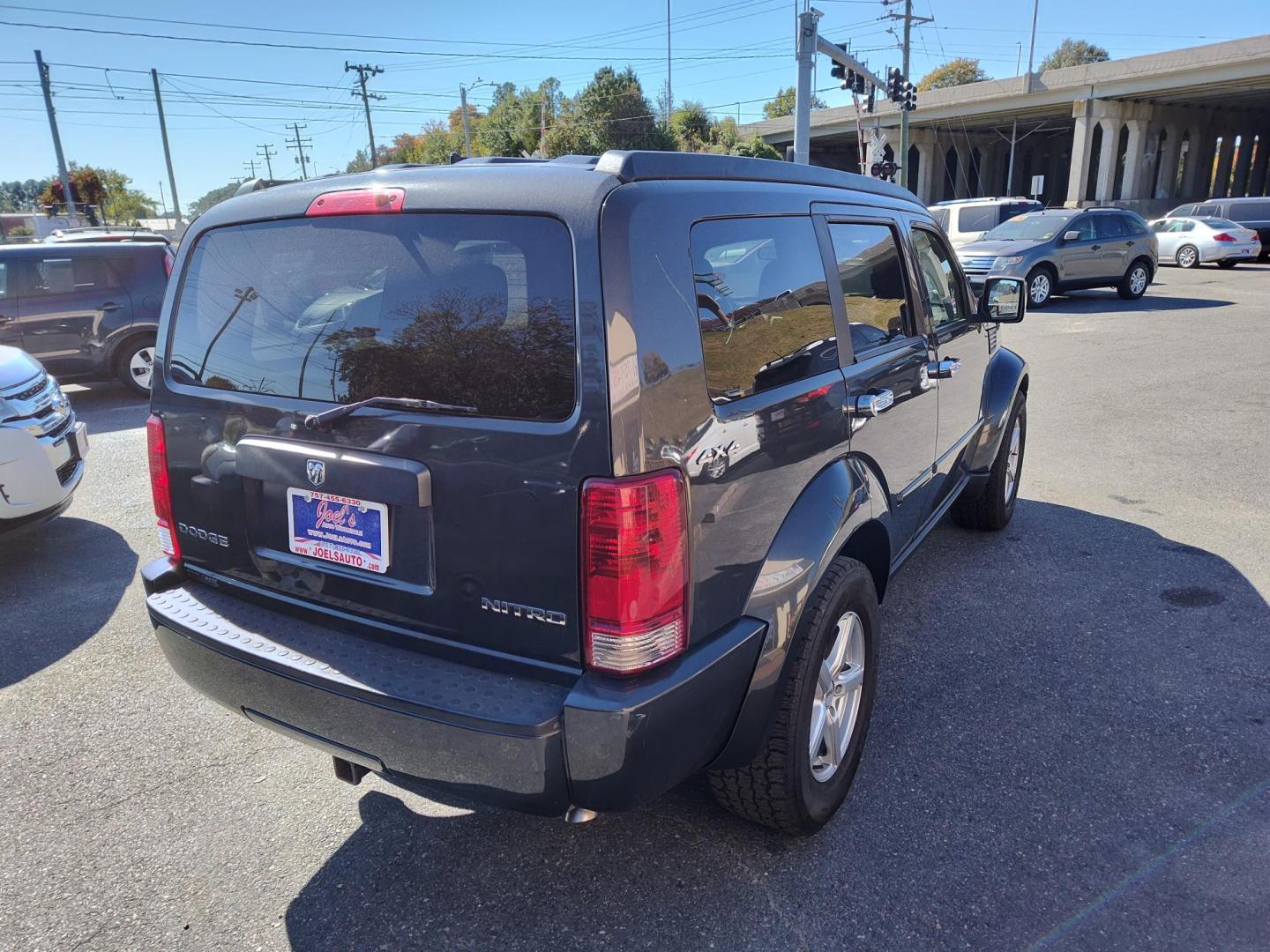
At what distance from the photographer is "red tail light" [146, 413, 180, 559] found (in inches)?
107

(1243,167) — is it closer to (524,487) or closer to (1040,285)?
(1040,285)

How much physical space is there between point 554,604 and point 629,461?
1.28 ft

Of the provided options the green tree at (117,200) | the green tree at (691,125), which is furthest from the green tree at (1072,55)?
the green tree at (117,200)

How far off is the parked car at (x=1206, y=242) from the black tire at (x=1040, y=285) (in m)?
9.76

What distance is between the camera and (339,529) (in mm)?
2289

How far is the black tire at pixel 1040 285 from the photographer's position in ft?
50.9

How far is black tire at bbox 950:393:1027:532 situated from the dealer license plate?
356cm

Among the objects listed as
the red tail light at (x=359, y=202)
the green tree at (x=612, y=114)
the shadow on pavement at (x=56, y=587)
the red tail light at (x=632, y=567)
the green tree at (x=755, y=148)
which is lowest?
the shadow on pavement at (x=56, y=587)

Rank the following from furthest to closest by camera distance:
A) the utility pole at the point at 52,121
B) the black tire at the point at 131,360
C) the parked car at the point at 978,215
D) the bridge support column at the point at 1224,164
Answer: the bridge support column at the point at 1224,164
the utility pole at the point at 52,121
the parked car at the point at 978,215
the black tire at the point at 131,360

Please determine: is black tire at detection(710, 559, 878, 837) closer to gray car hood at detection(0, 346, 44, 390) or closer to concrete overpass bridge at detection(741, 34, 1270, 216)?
gray car hood at detection(0, 346, 44, 390)

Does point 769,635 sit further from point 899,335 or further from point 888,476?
point 899,335

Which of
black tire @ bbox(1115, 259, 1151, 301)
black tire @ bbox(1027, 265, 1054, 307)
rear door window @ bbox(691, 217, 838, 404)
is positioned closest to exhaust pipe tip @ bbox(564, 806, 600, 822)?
rear door window @ bbox(691, 217, 838, 404)

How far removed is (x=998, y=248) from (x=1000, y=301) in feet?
41.7

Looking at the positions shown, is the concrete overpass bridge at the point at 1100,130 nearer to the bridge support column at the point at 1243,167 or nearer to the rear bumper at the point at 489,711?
the bridge support column at the point at 1243,167
